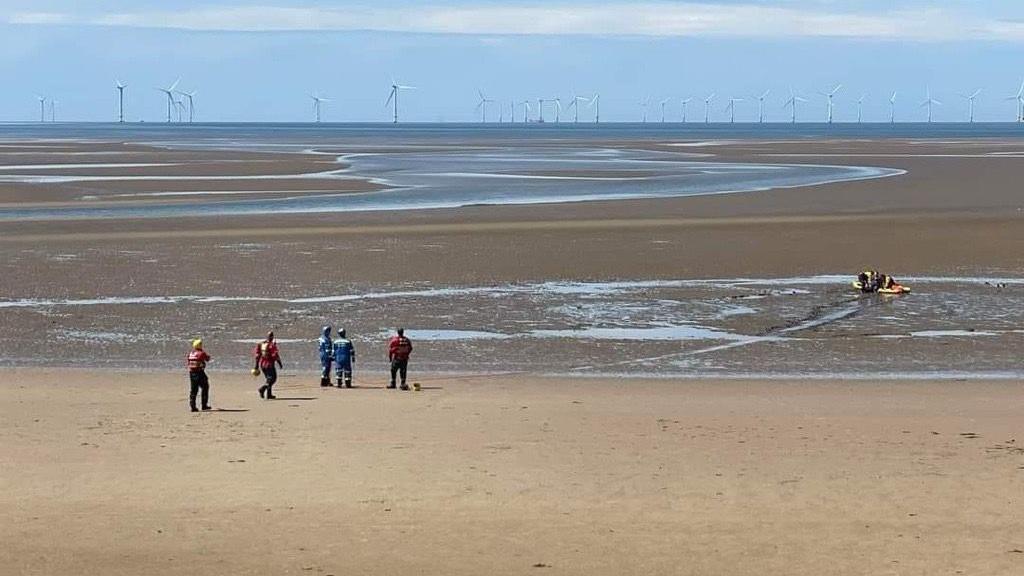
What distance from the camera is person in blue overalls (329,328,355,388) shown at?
1964cm

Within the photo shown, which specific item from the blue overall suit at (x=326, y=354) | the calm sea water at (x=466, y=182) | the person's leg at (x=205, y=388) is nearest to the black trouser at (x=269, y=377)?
the person's leg at (x=205, y=388)

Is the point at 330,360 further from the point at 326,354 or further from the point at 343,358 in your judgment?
the point at 343,358

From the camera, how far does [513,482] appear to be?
44.3 feet

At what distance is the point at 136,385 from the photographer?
792 inches

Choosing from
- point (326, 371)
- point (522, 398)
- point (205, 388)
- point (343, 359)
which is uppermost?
point (343, 359)

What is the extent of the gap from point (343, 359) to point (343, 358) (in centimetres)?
1

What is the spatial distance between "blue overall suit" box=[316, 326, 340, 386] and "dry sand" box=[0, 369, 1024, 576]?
59cm

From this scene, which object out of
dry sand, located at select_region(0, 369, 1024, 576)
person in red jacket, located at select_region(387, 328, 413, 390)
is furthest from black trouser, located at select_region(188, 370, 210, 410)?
person in red jacket, located at select_region(387, 328, 413, 390)

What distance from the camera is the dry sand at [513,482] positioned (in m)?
11.1

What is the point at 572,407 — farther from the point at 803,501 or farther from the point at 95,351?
the point at 95,351

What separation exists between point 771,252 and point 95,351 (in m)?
19.6

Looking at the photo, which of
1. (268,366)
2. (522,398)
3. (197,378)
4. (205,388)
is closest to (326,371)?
(268,366)

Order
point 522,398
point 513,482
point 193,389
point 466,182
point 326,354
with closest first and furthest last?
point 513,482
point 193,389
point 522,398
point 326,354
point 466,182

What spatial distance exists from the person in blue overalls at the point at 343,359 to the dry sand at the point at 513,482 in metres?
0.37
